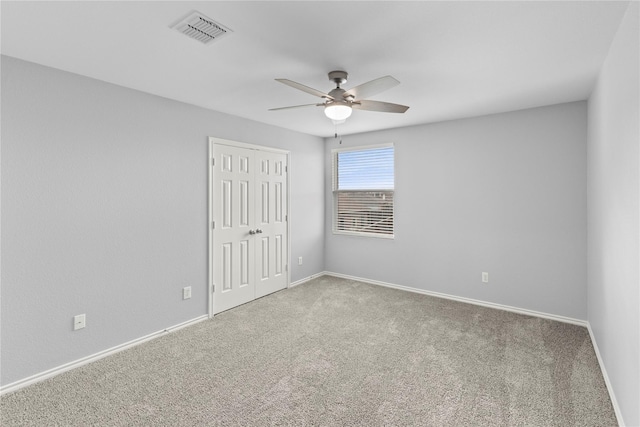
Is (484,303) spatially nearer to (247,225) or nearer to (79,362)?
(247,225)

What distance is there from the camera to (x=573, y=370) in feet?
8.20

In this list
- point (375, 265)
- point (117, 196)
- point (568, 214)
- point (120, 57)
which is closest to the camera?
point (120, 57)

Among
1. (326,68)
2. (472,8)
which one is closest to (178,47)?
(326,68)

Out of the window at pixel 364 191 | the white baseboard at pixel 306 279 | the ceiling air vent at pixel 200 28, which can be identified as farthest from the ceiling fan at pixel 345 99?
the white baseboard at pixel 306 279

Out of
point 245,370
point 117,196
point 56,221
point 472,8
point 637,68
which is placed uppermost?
point 472,8

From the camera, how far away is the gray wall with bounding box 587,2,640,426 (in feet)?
5.37

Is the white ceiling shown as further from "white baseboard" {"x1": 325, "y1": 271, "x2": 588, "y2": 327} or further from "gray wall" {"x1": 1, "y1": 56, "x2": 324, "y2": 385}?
"white baseboard" {"x1": 325, "y1": 271, "x2": 588, "y2": 327}

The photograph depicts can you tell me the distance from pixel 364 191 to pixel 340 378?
10.4 feet

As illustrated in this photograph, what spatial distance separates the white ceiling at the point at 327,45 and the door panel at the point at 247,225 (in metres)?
1.00

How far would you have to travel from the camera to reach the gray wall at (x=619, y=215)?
1637mm

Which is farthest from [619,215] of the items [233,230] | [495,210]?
[233,230]

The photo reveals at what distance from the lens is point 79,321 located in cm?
265

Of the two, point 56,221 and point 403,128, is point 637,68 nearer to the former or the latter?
point 403,128

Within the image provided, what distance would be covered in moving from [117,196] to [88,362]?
4.75 feet
